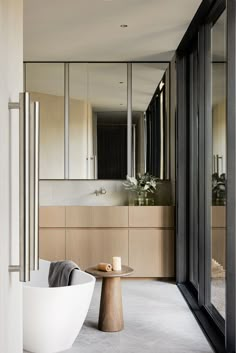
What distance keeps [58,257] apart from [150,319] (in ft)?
6.07

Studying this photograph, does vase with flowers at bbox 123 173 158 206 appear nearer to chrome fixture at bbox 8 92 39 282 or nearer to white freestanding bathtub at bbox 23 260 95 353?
white freestanding bathtub at bbox 23 260 95 353

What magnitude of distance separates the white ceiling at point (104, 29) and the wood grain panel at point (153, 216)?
71.8 inches

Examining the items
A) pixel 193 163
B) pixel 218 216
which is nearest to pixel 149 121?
pixel 193 163

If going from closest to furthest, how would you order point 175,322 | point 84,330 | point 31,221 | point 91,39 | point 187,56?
point 31,221
point 84,330
point 175,322
point 91,39
point 187,56

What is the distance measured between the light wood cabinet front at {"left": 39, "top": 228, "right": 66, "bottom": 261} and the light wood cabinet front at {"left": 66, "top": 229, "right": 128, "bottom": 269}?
0.08m

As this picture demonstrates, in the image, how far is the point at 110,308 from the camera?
11.9 ft

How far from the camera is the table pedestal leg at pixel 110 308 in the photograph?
11.9 feet

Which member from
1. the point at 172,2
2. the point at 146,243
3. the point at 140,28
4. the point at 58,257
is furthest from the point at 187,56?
the point at 58,257

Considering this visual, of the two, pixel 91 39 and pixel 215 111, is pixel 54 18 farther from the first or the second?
pixel 215 111

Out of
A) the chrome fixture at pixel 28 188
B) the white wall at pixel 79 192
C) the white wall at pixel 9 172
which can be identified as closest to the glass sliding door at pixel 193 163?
the white wall at pixel 79 192

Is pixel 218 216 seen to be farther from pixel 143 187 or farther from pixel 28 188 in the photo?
pixel 28 188

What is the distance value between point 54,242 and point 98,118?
5.40 feet

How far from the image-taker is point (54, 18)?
4258 millimetres

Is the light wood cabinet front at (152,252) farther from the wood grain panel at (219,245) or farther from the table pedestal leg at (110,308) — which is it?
the table pedestal leg at (110,308)
